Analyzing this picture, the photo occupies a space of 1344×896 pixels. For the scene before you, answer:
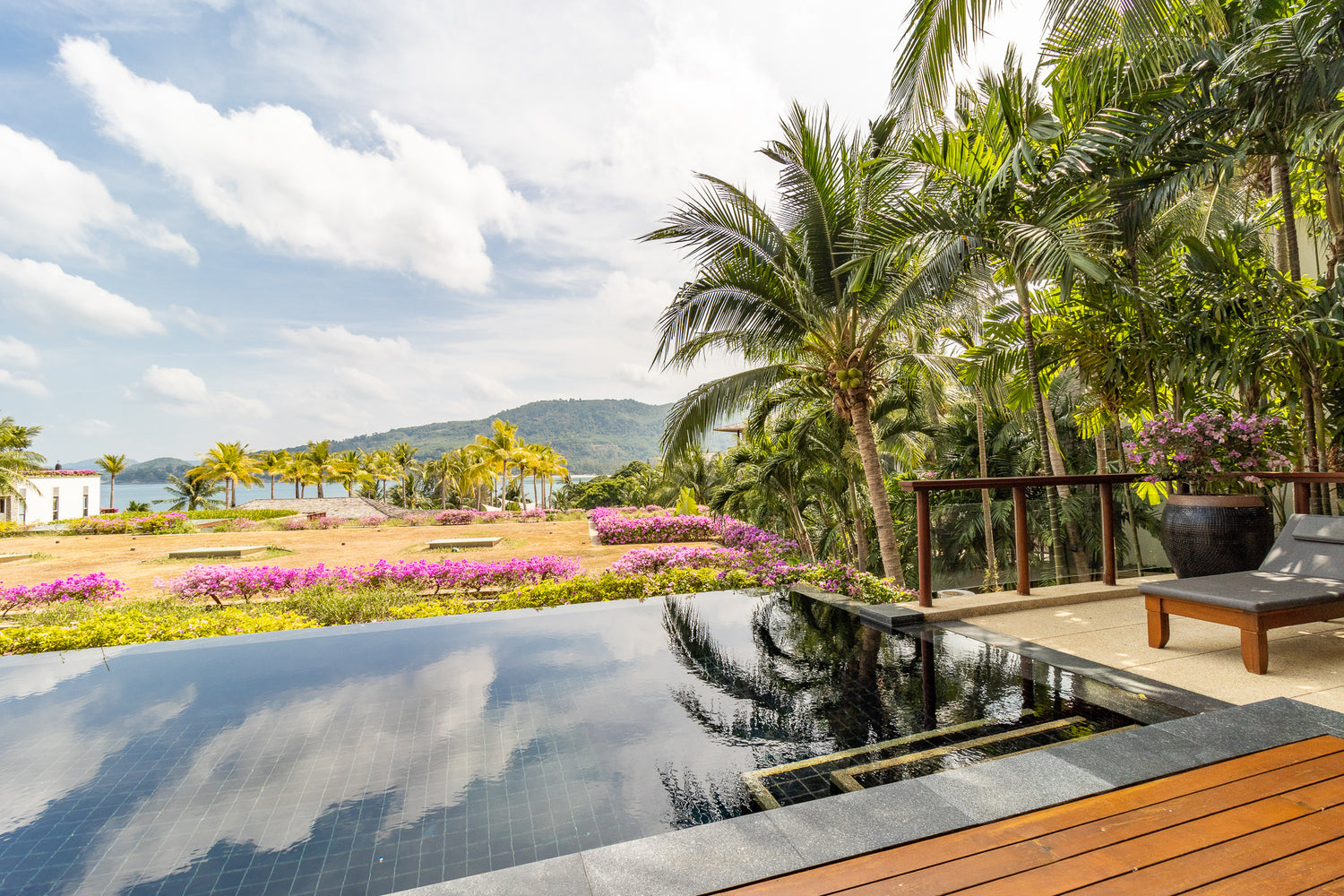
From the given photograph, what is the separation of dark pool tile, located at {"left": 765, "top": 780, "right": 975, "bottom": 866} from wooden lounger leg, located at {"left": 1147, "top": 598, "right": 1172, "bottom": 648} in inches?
99.7

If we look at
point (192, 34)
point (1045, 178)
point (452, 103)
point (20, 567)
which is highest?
point (192, 34)

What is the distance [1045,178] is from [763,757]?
548 centimetres

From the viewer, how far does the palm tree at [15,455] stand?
81.7ft

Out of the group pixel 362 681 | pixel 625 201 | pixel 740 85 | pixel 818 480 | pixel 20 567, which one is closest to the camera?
pixel 362 681

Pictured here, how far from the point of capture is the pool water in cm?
208

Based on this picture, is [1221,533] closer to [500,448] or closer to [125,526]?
[125,526]

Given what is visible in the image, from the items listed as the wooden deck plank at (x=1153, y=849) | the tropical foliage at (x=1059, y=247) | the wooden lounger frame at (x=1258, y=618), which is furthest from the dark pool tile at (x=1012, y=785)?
the tropical foliage at (x=1059, y=247)

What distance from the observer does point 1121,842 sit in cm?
171

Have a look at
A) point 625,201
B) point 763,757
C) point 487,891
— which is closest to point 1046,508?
point 763,757

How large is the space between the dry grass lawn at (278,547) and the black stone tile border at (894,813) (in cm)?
795

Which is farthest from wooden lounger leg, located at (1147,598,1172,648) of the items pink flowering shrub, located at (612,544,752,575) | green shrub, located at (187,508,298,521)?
green shrub, located at (187,508,298,521)

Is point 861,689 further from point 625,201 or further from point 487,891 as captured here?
point 625,201

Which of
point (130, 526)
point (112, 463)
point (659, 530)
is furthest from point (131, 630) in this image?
point (112, 463)

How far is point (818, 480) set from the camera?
1096 centimetres
